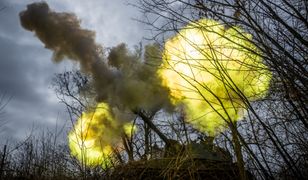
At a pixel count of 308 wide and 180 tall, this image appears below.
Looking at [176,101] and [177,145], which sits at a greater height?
[176,101]

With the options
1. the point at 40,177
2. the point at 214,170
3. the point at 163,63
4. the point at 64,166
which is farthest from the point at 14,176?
the point at 163,63

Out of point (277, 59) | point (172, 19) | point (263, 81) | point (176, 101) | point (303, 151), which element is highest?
point (176, 101)

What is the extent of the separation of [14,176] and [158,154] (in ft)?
14.5

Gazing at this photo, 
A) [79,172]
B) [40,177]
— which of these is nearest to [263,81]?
[79,172]

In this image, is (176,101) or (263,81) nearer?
(263,81)

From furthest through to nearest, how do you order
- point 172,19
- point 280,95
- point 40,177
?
point 40,177 → point 280,95 → point 172,19

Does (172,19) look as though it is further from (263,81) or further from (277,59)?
(263,81)

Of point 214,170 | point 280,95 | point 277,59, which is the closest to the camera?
point 277,59

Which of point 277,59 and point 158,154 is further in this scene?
point 158,154

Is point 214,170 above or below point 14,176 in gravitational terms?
below

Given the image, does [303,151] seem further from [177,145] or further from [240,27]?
[177,145]

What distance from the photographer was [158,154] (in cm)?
751

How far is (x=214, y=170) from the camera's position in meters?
6.82

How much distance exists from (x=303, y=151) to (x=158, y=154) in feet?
11.0
